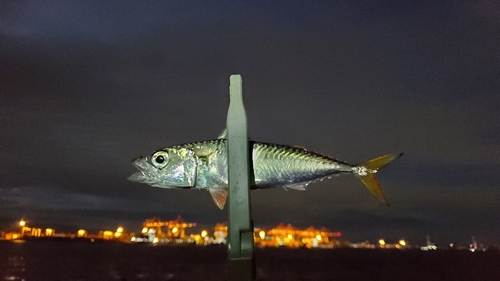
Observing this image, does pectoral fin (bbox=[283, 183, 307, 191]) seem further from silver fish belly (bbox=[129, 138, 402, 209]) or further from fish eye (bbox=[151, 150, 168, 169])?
fish eye (bbox=[151, 150, 168, 169])

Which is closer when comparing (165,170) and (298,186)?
(165,170)

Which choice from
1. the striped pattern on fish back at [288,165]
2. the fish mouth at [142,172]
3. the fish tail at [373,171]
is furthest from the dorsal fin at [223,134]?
the fish tail at [373,171]

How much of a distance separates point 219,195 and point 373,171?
134cm

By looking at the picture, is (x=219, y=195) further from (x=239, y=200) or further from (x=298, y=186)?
(x=298, y=186)

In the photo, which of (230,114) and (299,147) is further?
(299,147)

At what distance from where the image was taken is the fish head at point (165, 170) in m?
3.45

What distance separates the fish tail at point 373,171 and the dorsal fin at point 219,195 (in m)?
1.20

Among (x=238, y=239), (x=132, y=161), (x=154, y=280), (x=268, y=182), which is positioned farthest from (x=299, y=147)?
(x=154, y=280)

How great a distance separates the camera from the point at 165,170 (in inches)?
138

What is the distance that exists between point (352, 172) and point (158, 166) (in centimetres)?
161

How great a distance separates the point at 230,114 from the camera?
2.98m

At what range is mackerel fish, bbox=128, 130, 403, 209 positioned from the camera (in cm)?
322

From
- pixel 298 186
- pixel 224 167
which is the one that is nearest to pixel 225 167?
pixel 224 167

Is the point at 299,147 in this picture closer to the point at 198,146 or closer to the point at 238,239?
the point at 198,146
